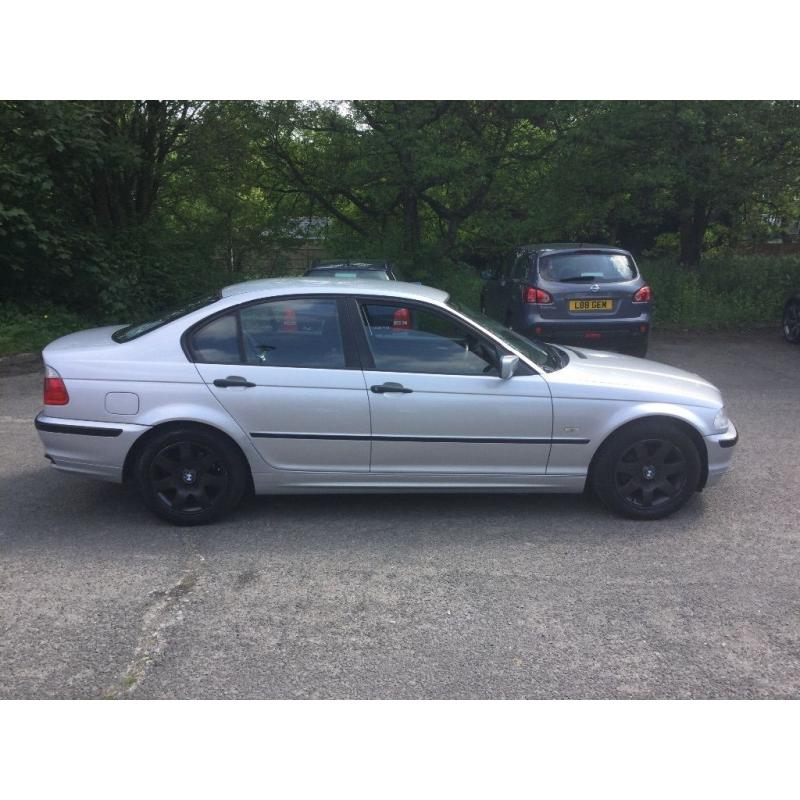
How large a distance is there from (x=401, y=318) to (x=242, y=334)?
103 centimetres

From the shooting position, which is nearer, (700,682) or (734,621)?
(700,682)

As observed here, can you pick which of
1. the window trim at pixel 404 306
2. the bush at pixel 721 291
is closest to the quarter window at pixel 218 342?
the window trim at pixel 404 306

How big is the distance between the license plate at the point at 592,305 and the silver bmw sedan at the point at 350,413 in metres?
4.80

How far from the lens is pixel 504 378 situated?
495 centimetres

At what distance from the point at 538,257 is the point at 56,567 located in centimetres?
749

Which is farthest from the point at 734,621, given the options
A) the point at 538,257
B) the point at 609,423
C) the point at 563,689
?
the point at 538,257

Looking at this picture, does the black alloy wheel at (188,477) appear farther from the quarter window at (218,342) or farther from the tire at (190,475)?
the quarter window at (218,342)

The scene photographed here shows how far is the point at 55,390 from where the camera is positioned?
495 centimetres

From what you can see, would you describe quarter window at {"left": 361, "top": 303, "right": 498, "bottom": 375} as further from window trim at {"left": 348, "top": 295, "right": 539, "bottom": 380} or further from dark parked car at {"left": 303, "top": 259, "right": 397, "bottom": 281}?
dark parked car at {"left": 303, "top": 259, "right": 397, "bottom": 281}

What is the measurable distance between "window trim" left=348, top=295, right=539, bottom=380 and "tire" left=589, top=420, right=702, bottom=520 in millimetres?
732

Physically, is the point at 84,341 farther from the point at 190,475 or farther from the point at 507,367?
the point at 507,367

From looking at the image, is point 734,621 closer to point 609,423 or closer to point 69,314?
point 609,423

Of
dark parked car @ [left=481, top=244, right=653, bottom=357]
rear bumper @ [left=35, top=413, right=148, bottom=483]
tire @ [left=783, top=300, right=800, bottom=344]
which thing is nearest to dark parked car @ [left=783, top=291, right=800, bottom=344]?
tire @ [left=783, top=300, right=800, bottom=344]

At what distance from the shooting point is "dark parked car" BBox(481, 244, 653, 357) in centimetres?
988
